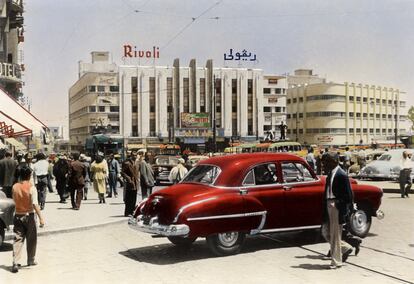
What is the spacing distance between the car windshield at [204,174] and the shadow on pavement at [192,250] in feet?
3.85

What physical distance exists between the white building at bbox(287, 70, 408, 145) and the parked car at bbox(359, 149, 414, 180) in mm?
76353

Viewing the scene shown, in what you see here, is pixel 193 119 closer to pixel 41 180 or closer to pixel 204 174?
pixel 41 180

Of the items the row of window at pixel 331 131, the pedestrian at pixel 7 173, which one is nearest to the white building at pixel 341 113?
the row of window at pixel 331 131

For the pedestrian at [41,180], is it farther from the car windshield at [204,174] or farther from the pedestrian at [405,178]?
the pedestrian at [405,178]

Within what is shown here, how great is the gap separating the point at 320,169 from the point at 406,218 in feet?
46.4

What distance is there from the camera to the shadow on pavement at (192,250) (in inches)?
342

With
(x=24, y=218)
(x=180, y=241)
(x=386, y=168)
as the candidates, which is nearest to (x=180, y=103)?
(x=386, y=168)

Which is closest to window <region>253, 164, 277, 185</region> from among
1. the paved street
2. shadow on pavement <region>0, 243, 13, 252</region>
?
the paved street

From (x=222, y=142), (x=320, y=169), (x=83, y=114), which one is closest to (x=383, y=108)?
(x=222, y=142)

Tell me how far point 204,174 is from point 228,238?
1215 mm

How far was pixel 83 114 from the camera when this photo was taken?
104500 mm

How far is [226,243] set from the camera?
28.9 ft

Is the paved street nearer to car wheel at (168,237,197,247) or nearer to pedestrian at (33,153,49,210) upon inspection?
car wheel at (168,237,197,247)

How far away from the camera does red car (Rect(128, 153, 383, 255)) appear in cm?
849
